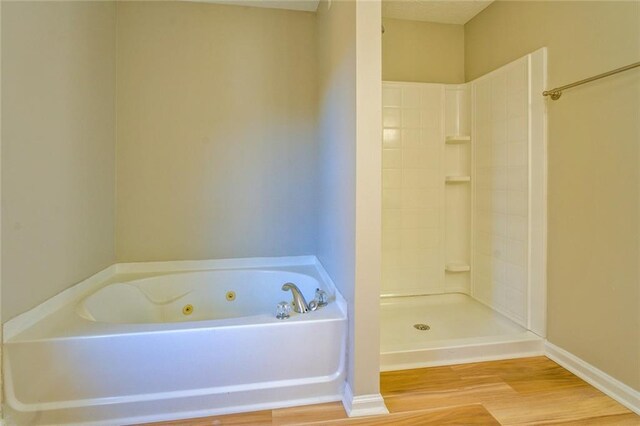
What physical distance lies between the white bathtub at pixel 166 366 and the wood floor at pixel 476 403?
9 cm

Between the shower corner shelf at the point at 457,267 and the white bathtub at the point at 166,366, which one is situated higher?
the shower corner shelf at the point at 457,267

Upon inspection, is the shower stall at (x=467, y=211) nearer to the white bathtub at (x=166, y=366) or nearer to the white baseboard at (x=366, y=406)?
the white baseboard at (x=366, y=406)

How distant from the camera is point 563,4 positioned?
1.79 m

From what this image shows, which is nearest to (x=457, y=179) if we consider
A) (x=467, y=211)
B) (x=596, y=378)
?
(x=467, y=211)

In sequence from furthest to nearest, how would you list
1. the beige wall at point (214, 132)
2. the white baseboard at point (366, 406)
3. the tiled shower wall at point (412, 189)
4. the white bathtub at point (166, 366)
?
the tiled shower wall at point (412, 189) → the beige wall at point (214, 132) → the white baseboard at point (366, 406) → the white bathtub at point (166, 366)

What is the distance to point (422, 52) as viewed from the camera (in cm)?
266

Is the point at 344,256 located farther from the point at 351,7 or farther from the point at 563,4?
the point at 563,4

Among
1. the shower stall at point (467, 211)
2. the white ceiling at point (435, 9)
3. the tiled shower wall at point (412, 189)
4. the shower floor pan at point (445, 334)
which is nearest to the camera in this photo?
the shower floor pan at point (445, 334)

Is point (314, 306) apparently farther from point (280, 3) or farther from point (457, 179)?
point (280, 3)

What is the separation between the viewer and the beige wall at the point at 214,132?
2.26m

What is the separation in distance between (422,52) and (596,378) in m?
2.46

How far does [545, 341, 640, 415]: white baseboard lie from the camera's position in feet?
4.81

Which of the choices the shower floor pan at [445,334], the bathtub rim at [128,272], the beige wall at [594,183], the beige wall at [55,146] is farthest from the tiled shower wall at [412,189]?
the beige wall at [55,146]

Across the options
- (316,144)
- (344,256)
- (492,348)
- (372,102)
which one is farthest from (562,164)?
(316,144)
